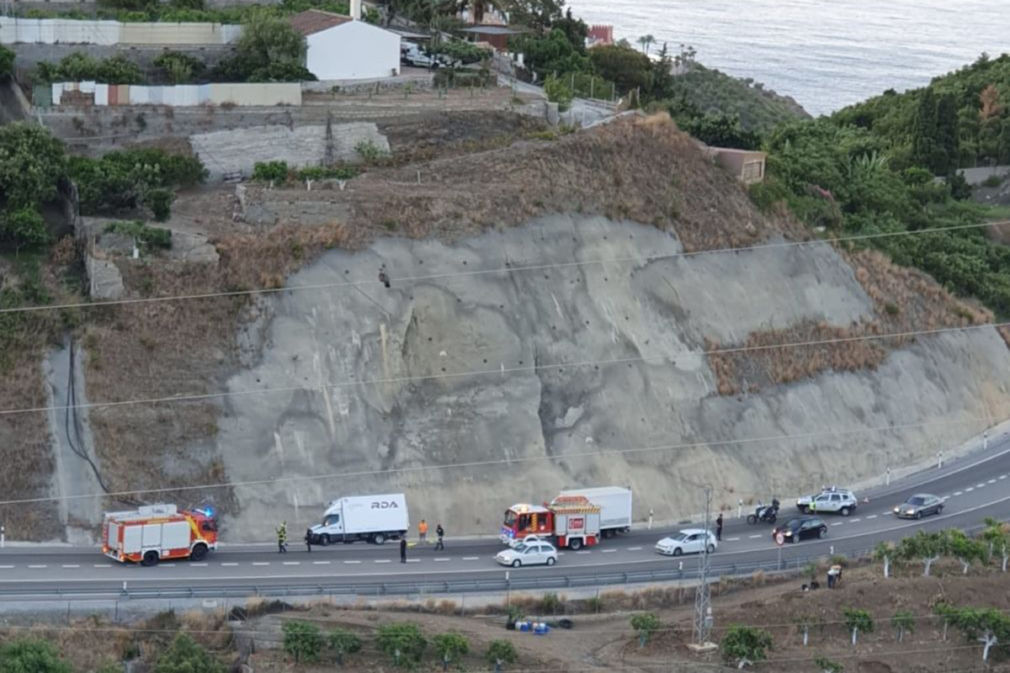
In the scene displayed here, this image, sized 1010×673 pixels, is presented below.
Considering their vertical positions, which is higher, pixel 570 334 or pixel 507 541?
pixel 570 334

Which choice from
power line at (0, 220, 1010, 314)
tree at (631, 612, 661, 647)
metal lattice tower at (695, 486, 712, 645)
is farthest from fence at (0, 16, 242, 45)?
tree at (631, 612, 661, 647)

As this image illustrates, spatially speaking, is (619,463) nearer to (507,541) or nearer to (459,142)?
(507,541)

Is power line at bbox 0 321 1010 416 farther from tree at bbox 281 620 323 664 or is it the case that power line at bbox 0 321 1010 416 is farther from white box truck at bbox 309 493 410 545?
tree at bbox 281 620 323 664

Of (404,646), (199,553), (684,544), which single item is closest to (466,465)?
(684,544)

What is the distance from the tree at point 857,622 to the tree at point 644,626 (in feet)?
21.2

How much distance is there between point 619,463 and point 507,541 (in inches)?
295

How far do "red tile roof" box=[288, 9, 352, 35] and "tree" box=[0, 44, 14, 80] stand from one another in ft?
39.9

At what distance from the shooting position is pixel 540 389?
76.4 m

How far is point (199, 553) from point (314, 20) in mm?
32436

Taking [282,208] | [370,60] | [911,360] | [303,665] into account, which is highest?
[370,60]

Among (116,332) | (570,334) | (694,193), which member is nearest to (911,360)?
(694,193)

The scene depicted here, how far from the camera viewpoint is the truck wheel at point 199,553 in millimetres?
65562

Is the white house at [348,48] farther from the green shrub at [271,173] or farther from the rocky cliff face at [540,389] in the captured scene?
the rocky cliff face at [540,389]

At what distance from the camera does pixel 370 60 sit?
294ft
